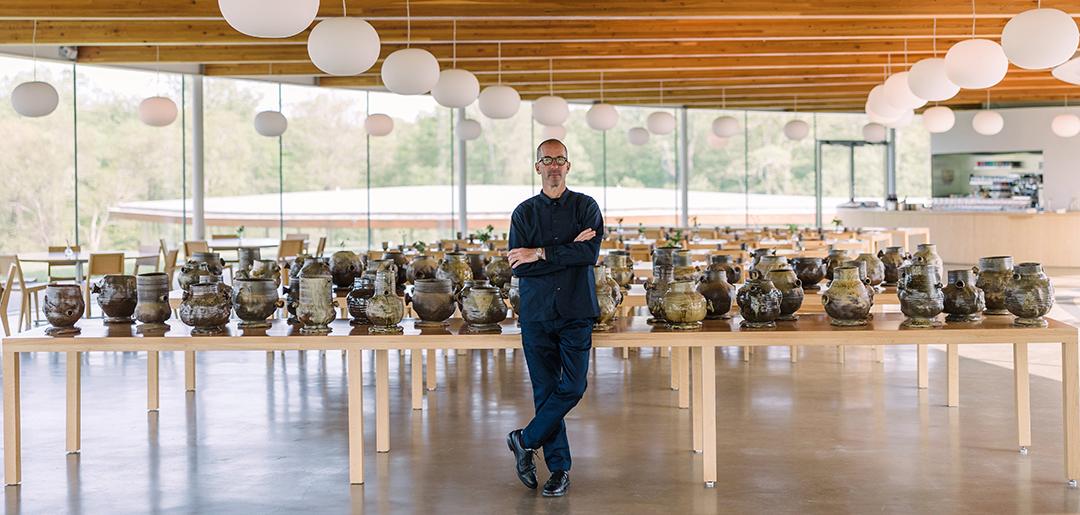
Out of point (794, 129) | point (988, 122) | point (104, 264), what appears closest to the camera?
point (104, 264)

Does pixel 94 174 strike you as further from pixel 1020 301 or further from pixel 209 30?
pixel 1020 301

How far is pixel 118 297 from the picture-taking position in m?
4.61

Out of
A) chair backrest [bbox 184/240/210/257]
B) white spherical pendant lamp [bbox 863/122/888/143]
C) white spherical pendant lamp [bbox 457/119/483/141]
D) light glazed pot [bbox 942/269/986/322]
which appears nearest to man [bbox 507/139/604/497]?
light glazed pot [bbox 942/269/986/322]

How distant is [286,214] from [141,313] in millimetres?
12133

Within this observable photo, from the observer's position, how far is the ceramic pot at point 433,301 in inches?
174

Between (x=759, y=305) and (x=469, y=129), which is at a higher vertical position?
(x=469, y=129)

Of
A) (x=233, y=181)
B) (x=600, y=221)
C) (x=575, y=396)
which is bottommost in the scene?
(x=575, y=396)

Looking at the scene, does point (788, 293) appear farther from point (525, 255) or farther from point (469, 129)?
point (469, 129)

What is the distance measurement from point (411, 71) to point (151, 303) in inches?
78.3

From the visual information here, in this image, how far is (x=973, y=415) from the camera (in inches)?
209

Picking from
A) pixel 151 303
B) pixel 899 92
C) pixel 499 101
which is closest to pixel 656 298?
pixel 151 303

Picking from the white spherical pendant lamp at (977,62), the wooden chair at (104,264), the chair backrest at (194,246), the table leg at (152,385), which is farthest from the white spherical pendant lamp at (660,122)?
the table leg at (152,385)

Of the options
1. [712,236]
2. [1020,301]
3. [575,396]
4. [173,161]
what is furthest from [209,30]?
[1020,301]

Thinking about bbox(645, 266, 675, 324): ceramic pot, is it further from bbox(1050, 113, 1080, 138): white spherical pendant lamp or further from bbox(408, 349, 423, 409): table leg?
bbox(1050, 113, 1080, 138): white spherical pendant lamp
